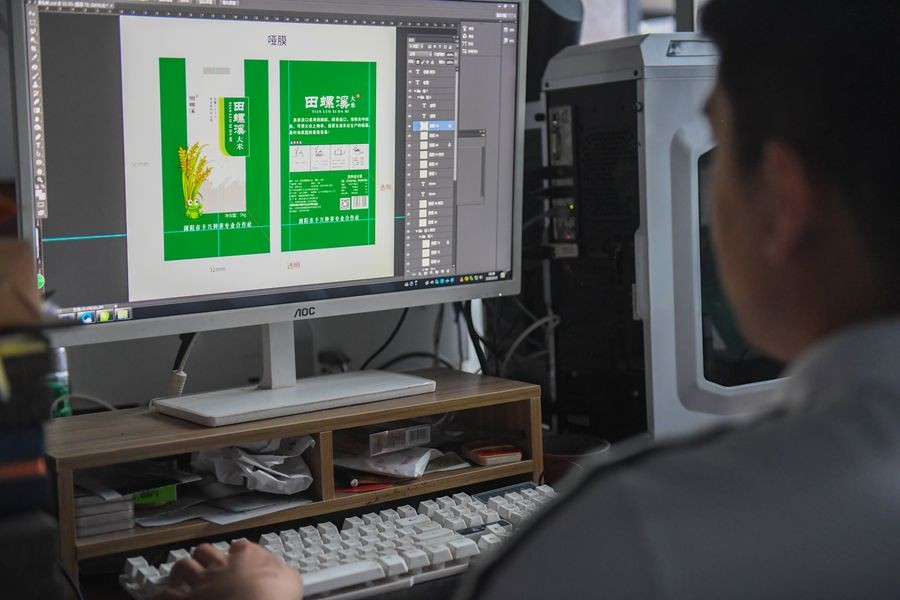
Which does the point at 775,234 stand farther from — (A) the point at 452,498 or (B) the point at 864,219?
(A) the point at 452,498

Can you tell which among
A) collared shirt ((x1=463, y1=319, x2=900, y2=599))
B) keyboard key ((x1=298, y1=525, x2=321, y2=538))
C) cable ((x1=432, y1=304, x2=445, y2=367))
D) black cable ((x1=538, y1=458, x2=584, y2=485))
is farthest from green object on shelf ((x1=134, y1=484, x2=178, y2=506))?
collared shirt ((x1=463, y1=319, x2=900, y2=599))

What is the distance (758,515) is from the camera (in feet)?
2.01

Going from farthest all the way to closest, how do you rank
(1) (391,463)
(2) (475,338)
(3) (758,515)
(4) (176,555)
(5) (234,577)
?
(2) (475,338) → (1) (391,463) → (4) (176,555) → (5) (234,577) → (3) (758,515)

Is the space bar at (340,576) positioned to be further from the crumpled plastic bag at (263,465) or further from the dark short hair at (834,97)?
the dark short hair at (834,97)

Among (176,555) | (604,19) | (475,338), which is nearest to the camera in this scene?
(176,555)

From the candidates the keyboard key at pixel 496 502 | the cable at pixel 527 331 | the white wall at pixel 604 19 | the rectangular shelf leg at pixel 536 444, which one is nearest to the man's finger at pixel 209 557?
the keyboard key at pixel 496 502

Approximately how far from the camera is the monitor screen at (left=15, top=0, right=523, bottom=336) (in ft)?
3.97

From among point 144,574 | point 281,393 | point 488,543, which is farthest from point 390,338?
point 144,574

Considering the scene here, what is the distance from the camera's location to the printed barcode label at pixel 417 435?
1.40m

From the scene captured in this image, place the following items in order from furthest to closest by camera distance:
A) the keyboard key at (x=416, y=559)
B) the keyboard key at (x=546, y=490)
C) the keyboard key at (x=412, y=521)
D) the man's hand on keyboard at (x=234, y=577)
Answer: the keyboard key at (x=546, y=490) → the keyboard key at (x=412, y=521) → the keyboard key at (x=416, y=559) → the man's hand on keyboard at (x=234, y=577)

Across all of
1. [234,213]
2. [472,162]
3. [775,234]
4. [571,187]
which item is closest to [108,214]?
[234,213]

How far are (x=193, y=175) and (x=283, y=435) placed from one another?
318mm

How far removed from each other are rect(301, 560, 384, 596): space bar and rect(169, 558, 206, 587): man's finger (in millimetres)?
100

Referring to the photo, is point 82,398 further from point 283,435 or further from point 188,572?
point 188,572
